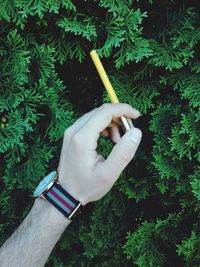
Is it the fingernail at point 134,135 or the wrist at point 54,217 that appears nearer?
the fingernail at point 134,135

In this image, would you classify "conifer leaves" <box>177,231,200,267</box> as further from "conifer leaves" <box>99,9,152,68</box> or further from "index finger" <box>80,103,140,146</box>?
"conifer leaves" <box>99,9,152,68</box>

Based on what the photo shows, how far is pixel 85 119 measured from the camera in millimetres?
1601

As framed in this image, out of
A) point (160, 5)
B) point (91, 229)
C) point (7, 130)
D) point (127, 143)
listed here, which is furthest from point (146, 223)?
point (160, 5)

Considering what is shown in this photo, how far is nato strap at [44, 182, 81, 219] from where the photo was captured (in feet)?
5.20

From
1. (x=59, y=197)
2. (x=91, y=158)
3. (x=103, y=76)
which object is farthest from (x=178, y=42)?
(x=59, y=197)

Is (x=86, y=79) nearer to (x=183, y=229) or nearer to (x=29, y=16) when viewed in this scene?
(x=29, y=16)

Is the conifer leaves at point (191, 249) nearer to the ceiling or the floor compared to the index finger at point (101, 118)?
nearer to the floor

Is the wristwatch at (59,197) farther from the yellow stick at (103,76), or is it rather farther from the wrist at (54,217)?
the yellow stick at (103,76)

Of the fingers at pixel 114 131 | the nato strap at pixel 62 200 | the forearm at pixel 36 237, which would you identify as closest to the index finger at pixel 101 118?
the fingers at pixel 114 131

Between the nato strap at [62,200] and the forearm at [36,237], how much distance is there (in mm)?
24

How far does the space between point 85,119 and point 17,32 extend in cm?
58

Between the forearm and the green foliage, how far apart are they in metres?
0.30

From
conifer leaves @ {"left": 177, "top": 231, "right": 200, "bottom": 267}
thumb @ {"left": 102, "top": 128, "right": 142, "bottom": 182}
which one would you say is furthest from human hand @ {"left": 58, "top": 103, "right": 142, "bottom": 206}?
conifer leaves @ {"left": 177, "top": 231, "right": 200, "bottom": 267}

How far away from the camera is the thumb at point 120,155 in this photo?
151 cm
